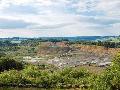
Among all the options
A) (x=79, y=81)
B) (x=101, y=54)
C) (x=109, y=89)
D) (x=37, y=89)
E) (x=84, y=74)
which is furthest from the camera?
(x=101, y=54)

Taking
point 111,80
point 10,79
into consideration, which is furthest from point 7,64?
point 111,80

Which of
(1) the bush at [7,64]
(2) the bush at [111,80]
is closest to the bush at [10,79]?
(1) the bush at [7,64]

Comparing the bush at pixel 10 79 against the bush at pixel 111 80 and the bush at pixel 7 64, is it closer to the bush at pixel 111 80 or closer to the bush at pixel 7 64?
the bush at pixel 7 64

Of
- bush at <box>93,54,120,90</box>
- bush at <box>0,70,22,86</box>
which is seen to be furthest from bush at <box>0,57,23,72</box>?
bush at <box>93,54,120,90</box>

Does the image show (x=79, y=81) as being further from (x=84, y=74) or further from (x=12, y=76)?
(x=12, y=76)

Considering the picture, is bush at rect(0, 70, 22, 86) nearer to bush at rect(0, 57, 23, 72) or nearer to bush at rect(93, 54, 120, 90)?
bush at rect(0, 57, 23, 72)

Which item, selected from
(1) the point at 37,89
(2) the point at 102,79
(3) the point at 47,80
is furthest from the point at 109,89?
(3) the point at 47,80

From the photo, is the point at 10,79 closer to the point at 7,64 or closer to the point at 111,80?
the point at 7,64

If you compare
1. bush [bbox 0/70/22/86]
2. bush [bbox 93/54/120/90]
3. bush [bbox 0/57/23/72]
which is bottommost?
bush [bbox 0/70/22/86]

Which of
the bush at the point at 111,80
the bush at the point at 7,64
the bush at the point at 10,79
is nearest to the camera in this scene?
the bush at the point at 111,80

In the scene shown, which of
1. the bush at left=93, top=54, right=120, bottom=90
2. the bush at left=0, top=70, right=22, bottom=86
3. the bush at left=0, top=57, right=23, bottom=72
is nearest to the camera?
the bush at left=93, top=54, right=120, bottom=90

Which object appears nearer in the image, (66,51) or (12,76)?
(12,76)
